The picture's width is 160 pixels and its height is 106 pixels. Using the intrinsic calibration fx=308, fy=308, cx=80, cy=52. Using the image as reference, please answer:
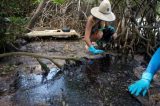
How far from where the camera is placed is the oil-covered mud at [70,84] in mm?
3704

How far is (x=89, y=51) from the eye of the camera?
576 centimetres

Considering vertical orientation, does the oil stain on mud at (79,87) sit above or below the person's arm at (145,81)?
below

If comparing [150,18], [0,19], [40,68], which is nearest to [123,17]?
[150,18]

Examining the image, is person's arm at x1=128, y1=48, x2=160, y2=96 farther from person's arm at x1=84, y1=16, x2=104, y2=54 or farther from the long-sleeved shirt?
person's arm at x1=84, y1=16, x2=104, y2=54

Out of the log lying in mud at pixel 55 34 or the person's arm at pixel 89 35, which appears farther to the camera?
the log lying in mud at pixel 55 34

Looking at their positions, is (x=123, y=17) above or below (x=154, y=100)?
above

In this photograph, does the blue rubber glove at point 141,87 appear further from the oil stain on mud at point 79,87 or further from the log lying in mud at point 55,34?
the log lying in mud at point 55,34

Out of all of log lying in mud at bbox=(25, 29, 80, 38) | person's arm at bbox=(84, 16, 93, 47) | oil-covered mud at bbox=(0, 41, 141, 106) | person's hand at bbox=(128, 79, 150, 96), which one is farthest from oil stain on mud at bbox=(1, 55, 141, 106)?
log lying in mud at bbox=(25, 29, 80, 38)

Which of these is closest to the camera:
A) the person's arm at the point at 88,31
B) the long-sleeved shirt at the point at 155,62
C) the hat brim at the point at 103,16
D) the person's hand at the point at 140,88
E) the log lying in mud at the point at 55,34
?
the person's hand at the point at 140,88

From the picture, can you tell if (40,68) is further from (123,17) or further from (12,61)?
(123,17)

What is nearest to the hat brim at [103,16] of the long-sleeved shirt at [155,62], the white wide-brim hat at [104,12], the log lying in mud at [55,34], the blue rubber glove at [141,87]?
the white wide-brim hat at [104,12]

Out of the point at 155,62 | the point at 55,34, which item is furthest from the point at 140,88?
the point at 55,34

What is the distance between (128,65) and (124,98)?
1.44 metres

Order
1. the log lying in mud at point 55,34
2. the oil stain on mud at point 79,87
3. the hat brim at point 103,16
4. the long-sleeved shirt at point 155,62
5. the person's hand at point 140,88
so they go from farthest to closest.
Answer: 1. the log lying in mud at point 55,34
2. the hat brim at point 103,16
3. the long-sleeved shirt at point 155,62
4. the person's hand at point 140,88
5. the oil stain on mud at point 79,87
